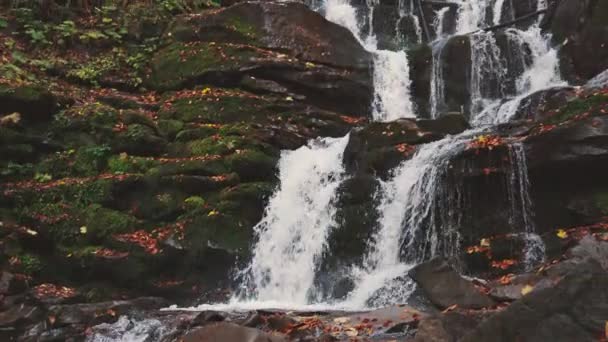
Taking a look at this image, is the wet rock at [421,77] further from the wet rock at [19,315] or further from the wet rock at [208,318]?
the wet rock at [19,315]

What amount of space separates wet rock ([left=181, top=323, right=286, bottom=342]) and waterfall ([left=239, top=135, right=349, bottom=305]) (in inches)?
185

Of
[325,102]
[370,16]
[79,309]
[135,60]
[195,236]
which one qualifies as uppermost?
[370,16]

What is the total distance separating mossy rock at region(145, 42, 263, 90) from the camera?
616 inches

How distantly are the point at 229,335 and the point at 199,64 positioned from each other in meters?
11.4

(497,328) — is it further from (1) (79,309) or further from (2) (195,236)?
(2) (195,236)

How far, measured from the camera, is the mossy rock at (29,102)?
12336mm

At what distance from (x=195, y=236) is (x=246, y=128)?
11.4 feet

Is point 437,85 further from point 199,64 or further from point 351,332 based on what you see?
point 351,332

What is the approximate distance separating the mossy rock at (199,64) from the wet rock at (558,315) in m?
Result: 12.4

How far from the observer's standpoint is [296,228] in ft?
38.1

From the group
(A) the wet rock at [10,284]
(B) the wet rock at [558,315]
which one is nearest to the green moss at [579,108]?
(B) the wet rock at [558,315]

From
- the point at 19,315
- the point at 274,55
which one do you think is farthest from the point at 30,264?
the point at 274,55

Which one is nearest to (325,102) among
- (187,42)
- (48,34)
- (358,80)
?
(358,80)

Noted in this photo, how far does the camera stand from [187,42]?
55.3 ft
